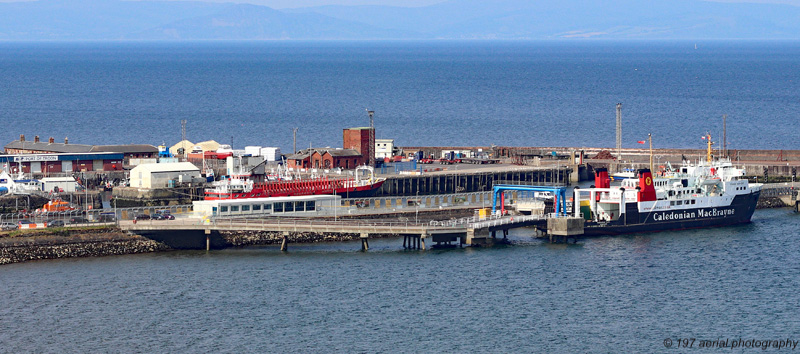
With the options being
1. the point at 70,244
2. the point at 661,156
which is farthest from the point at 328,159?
the point at 70,244

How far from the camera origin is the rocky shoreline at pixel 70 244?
70312mm

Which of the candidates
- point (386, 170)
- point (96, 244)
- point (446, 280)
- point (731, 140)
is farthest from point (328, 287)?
point (731, 140)

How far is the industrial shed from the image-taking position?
9479 cm

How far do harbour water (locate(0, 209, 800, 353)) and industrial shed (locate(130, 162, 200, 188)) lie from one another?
73.3 ft

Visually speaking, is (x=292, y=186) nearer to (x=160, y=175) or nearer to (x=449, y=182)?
(x=160, y=175)

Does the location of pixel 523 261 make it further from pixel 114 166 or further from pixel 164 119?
pixel 164 119

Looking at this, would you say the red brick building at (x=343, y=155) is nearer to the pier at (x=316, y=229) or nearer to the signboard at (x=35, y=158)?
the signboard at (x=35, y=158)

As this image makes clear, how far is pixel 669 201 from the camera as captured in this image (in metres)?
83.9

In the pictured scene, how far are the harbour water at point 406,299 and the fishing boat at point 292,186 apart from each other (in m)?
14.4

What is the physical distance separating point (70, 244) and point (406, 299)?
74.9 ft

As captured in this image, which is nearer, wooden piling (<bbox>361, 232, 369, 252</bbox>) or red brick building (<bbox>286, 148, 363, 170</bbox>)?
wooden piling (<bbox>361, 232, 369, 252</bbox>)

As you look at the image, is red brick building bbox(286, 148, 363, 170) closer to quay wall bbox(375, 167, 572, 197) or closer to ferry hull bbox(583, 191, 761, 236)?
quay wall bbox(375, 167, 572, 197)

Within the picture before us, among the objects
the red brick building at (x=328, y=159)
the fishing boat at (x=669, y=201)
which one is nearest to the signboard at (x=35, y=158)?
the red brick building at (x=328, y=159)

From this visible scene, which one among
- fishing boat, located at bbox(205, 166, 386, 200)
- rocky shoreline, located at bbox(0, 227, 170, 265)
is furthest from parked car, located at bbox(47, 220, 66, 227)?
fishing boat, located at bbox(205, 166, 386, 200)
